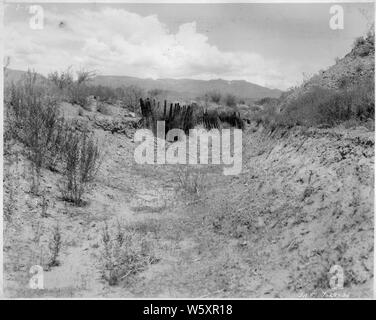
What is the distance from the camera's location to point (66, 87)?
12.4 metres

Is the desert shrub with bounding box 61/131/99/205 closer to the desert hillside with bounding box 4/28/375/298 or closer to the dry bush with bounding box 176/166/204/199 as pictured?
the desert hillside with bounding box 4/28/375/298

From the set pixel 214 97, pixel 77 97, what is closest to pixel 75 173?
pixel 77 97

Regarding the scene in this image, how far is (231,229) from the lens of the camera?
537 cm

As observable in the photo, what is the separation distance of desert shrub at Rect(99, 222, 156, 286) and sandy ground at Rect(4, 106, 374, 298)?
0.08 metres

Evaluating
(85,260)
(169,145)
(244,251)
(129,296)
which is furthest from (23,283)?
(169,145)

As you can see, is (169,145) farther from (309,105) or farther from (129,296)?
(129,296)

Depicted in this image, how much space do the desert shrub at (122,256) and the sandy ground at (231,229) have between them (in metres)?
0.08

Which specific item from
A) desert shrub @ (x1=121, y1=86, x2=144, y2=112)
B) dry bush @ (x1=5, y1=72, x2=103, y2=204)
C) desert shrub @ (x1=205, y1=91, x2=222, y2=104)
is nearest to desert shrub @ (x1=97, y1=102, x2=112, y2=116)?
desert shrub @ (x1=121, y1=86, x2=144, y2=112)

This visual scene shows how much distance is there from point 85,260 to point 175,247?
42.4 inches

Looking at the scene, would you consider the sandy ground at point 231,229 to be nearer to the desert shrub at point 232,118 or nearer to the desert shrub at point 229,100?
the desert shrub at point 232,118

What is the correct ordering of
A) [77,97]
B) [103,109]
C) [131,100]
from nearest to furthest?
[77,97] < [103,109] < [131,100]

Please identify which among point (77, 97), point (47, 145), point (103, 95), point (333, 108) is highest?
point (103, 95)

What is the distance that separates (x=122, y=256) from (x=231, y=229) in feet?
4.88

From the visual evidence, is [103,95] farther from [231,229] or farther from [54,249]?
[54,249]
